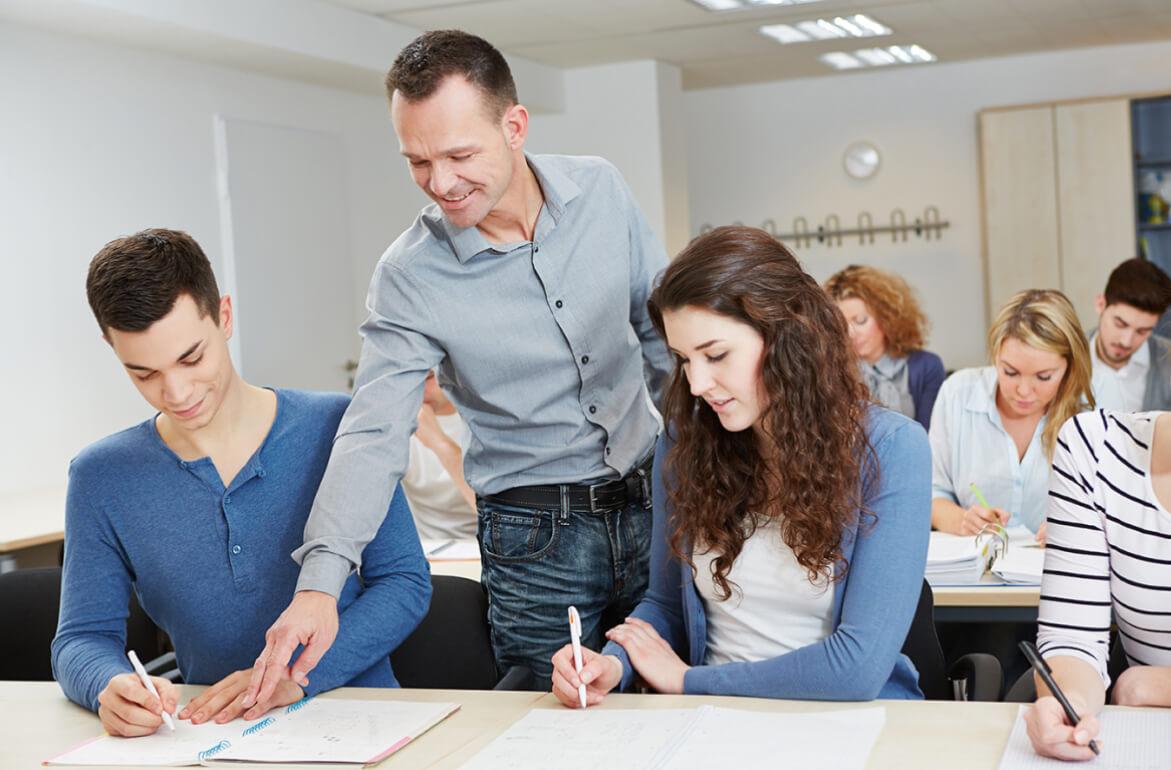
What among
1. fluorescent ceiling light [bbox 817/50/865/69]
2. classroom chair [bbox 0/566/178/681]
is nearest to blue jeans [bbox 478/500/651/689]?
classroom chair [bbox 0/566/178/681]

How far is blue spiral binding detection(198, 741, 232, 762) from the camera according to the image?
5.31 feet

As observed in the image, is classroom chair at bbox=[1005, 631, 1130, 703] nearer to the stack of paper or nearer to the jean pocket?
the stack of paper

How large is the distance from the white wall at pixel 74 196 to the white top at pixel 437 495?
2058 millimetres

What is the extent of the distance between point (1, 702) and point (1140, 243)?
7.86m

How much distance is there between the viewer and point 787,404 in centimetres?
186

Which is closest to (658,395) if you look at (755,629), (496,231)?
(496,231)

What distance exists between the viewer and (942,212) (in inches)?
349

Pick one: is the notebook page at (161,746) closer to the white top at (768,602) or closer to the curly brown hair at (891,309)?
the white top at (768,602)

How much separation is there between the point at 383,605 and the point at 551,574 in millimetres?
337

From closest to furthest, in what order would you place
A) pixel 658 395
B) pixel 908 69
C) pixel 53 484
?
pixel 658 395, pixel 53 484, pixel 908 69

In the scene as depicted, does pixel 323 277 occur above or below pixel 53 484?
above

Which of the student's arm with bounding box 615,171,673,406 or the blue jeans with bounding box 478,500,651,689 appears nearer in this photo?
the blue jeans with bounding box 478,500,651,689

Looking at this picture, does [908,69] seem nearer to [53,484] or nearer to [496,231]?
[53,484]

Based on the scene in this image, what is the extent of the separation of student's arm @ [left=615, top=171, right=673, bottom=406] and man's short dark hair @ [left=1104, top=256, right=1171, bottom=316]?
329 centimetres
